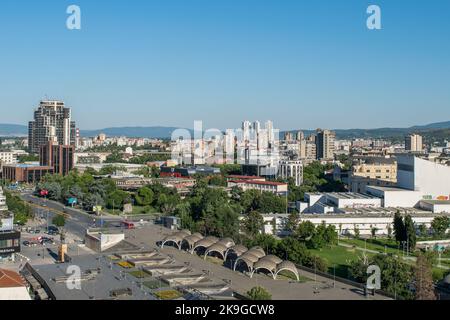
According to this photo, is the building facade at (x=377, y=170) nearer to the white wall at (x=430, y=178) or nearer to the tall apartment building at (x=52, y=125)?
the white wall at (x=430, y=178)

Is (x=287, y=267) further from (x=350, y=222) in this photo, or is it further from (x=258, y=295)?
(x=350, y=222)

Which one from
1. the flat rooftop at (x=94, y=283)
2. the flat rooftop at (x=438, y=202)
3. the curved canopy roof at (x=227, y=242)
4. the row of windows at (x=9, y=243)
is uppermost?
the flat rooftop at (x=438, y=202)

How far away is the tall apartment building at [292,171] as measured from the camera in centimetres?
3231

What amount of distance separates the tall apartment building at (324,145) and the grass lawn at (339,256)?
1449 inches

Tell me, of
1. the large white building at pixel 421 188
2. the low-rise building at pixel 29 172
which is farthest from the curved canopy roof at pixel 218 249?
the low-rise building at pixel 29 172

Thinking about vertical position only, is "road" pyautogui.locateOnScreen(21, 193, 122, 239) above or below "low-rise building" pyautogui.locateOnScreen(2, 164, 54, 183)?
below

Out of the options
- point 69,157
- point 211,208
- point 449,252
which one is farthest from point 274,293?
point 69,157

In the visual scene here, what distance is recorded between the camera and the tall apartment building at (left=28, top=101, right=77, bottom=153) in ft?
167

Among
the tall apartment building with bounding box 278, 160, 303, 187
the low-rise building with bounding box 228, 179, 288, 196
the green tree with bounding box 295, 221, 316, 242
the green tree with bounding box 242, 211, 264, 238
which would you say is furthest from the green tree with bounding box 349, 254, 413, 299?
the tall apartment building with bounding box 278, 160, 303, 187

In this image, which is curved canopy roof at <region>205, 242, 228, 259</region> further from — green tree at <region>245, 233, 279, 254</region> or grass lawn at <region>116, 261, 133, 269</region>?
grass lawn at <region>116, 261, 133, 269</region>

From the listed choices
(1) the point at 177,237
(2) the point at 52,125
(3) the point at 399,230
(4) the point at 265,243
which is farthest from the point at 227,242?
(2) the point at 52,125

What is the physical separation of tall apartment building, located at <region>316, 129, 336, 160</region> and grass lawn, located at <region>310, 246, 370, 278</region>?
121ft

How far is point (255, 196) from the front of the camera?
22.3m
